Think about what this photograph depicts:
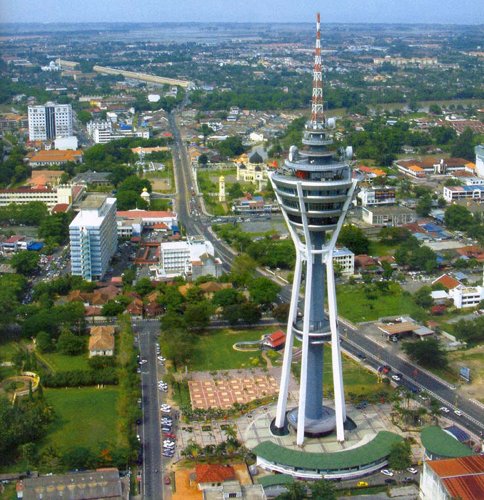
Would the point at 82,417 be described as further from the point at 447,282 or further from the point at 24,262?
the point at 447,282

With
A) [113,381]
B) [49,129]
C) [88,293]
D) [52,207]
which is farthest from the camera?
[49,129]

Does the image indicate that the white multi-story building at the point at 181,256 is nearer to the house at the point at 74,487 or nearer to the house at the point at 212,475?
the house at the point at 212,475

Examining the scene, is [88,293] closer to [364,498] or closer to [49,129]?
[364,498]

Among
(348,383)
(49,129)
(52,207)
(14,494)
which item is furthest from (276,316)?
(49,129)

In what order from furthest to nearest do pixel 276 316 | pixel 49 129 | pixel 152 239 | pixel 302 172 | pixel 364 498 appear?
1. pixel 49 129
2. pixel 152 239
3. pixel 276 316
4. pixel 302 172
5. pixel 364 498

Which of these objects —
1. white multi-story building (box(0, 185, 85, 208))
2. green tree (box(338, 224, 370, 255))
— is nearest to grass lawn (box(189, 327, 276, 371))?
green tree (box(338, 224, 370, 255))

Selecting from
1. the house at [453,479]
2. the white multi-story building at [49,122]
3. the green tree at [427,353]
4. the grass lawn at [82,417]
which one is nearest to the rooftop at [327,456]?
the house at [453,479]

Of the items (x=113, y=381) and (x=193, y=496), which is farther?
(x=113, y=381)
